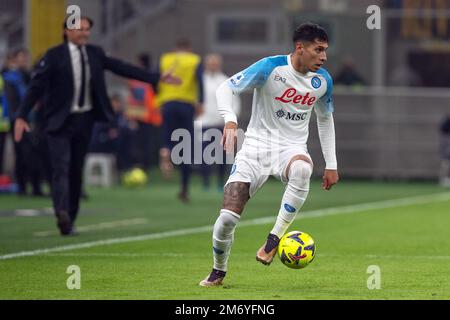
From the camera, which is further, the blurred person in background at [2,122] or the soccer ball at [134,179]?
the soccer ball at [134,179]

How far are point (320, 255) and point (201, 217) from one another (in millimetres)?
4806

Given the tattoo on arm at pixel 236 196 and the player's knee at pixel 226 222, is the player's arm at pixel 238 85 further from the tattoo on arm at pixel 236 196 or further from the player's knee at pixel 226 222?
the player's knee at pixel 226 222

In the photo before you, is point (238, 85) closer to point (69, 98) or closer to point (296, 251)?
point (296, 251)

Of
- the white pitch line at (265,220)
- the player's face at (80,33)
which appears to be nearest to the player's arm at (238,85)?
the white pitch line at (265,220)

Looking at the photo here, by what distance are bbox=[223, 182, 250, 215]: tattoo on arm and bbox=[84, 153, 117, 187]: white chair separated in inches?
576

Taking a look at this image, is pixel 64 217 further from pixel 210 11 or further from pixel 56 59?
pixel 210 11

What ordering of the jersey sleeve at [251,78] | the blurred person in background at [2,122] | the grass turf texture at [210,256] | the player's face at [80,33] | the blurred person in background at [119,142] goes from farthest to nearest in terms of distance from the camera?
the blurred person in background at [119,142], the blurred person in background at [2,122], the player's face at [80,33], the jersey sleeve at [251,78], the grass turf texture at [210,256]

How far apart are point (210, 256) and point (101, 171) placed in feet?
41.6

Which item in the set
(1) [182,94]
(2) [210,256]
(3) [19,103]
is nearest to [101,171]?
(1) [182,94]

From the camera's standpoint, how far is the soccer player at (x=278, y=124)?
9719mm

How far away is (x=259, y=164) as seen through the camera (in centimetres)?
986

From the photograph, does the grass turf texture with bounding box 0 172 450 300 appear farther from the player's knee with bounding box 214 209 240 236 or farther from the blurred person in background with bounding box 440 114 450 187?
the blurred person in background with bounding box 440 114 450 187

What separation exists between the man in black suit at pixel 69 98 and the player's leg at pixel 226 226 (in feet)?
14.6
